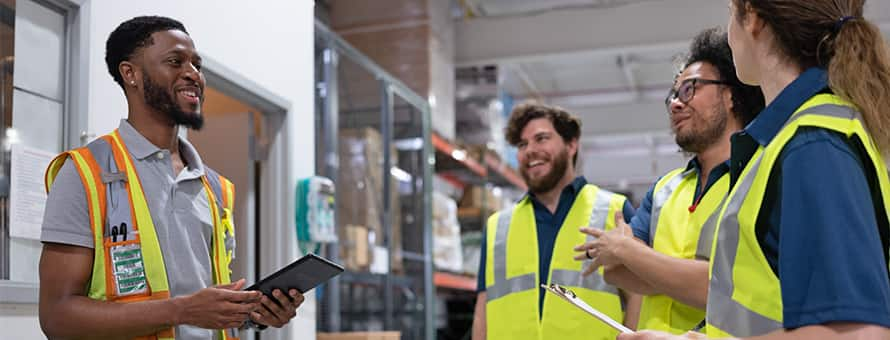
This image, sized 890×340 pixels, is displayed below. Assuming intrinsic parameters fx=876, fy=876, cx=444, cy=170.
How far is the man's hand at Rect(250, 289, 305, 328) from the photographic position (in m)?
2.43

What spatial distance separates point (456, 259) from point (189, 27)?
594 centimetres

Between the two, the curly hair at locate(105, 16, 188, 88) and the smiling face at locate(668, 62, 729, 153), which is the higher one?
the curly hair at locate(105, 16, 188, 88)

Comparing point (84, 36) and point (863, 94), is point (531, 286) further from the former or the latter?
point (863, 94)

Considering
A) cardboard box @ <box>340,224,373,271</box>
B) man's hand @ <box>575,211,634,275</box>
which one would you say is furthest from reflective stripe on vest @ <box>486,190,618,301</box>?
cardboard box @ <box>340,224,373,271</box>

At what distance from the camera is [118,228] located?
2340 mm

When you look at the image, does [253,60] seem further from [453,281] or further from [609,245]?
[453,281]

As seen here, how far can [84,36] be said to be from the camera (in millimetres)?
3021

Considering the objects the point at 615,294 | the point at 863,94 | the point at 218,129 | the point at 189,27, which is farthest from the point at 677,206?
the point at 218,129

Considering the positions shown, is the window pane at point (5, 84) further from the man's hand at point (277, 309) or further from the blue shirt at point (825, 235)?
the blue shirt at point (825, 235)

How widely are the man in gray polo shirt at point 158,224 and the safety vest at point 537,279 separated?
140 cm

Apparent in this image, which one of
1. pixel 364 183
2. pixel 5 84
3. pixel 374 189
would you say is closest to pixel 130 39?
pixel 5 84

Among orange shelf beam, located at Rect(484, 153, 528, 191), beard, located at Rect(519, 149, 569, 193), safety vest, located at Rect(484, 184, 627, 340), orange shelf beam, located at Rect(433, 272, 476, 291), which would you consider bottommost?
orange shelf beam, located at Rect(433, 272, 476, 291)

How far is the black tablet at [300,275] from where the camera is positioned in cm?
233

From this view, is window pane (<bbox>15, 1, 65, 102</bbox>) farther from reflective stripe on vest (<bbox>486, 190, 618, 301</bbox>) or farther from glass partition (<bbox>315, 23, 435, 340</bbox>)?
glass partition (<bbox>315, 23, 435, 340</bbox>)
